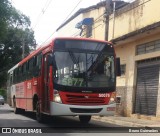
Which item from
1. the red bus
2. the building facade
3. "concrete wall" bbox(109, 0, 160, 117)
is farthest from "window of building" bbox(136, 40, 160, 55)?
the red bus

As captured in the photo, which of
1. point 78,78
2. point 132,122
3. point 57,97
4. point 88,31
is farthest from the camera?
point 88,31

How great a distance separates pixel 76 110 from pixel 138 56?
27.1 feet

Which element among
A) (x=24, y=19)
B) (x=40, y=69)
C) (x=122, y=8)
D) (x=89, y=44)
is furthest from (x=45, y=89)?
(x=24, y=19)

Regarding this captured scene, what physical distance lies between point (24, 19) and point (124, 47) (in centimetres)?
3015

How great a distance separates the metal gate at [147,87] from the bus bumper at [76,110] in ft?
18.7

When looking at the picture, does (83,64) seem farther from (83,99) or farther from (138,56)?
(138,56)

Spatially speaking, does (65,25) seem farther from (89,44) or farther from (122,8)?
(89,44)

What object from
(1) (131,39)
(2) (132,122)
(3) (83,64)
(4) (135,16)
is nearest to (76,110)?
(3) (83,64)

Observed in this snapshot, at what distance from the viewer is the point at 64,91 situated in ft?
43.9

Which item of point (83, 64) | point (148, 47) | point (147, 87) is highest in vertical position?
point (148, 47)

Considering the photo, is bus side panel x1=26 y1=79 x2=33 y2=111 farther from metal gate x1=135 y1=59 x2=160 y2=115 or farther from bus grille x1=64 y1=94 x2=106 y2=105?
metal gate x1=135 y1=59 x2=160 y2=115

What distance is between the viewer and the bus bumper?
43.6ft

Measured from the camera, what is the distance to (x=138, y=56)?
2075 cm

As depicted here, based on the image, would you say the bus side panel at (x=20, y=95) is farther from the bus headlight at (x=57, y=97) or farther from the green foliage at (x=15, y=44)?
the green foliage at (x=15, y=44)
